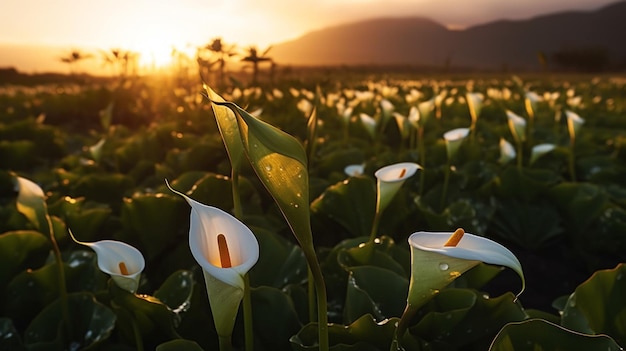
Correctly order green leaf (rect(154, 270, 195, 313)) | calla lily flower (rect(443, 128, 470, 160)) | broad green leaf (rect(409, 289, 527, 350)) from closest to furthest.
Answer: broad green leaf (rect(409, 289, 527, 350)) < green leaf (rect(154, 270, 195, 313)) < calla lily flower (rect(443, 128, 470, 160))

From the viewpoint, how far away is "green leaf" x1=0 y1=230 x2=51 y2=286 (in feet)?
4.24

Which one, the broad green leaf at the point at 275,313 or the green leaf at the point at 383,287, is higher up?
the green leaf at the point at 383,287

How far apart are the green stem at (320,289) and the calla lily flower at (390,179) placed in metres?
0.35

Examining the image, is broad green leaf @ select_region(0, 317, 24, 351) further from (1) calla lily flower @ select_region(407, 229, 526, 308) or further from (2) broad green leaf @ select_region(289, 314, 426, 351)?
(1) calla lily flower @ select_region(407, 229, 526, 308)

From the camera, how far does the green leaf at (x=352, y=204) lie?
1.56 m

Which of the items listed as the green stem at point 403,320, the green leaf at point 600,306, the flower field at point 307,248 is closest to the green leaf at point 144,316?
the flower field at point 307,248

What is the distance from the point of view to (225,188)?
58.4 inches

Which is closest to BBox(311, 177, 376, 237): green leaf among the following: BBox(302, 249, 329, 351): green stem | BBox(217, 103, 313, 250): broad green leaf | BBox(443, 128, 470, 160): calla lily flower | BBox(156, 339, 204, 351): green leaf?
BBox(443, 128, 470, 160): calla lily flower

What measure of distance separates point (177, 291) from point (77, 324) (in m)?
0.23

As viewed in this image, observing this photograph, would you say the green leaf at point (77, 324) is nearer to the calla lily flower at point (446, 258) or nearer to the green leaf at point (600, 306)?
the calla lily flower at point (446, 258)

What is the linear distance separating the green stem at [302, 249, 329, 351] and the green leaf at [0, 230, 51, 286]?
945mm

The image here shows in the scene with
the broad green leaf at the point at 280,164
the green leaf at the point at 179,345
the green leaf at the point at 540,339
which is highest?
the broad green leaf at the point at 280,164

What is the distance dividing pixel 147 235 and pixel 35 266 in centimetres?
29

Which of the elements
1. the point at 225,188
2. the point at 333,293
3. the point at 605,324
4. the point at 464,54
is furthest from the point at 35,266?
the point at 464,54
